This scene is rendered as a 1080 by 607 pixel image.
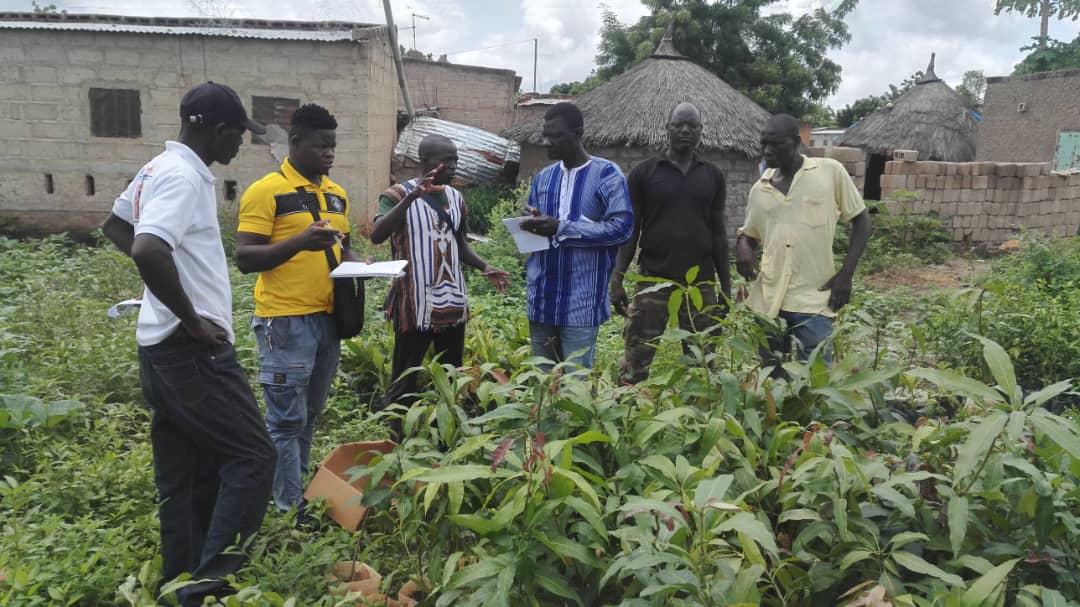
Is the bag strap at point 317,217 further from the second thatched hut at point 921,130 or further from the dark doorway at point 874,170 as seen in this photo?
the dark doorway at point 874,170

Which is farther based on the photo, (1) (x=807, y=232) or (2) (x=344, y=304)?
(1) (x=807, y=232)

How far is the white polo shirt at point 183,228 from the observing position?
2324 mm

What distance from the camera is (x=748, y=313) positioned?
2662mm

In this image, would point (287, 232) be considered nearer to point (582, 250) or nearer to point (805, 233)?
point (582, 250)

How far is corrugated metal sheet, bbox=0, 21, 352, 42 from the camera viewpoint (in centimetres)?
1023

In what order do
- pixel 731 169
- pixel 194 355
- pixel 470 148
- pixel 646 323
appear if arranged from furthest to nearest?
pixel 470 148, pixel 731 169, pixel 646 323, pixel 194 355

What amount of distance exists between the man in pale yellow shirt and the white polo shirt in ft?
7.73

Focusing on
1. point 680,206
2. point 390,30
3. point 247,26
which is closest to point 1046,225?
point 390,30

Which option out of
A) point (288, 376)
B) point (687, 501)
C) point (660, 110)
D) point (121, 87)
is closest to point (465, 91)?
point (660, 110)

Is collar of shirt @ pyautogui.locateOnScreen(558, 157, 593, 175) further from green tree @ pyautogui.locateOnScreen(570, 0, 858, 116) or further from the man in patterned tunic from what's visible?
green tree @ pyautogui.locateOnScreen(570, 0, 858, 116)

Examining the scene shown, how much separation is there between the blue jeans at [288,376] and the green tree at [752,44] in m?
16.8

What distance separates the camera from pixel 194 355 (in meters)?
2.46

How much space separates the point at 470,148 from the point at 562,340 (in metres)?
9.95

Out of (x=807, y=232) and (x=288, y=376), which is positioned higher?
(x=807, y=232)
